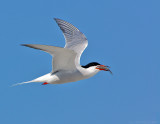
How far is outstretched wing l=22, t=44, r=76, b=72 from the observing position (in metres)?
6.95

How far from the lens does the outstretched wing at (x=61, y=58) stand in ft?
22.8

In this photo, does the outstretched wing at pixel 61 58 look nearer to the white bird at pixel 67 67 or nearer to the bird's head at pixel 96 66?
the white bird at pixel 67 67

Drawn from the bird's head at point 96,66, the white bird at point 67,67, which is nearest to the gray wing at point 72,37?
the white bird at point 67,67

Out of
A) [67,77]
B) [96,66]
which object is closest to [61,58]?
[67,77]

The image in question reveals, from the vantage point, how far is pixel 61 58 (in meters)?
7.57

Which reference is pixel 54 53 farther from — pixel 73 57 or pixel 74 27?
pixel 74 27

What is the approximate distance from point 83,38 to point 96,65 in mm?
1316

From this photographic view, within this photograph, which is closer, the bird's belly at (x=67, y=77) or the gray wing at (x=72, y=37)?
the bird's belly at (x=67, y=77)

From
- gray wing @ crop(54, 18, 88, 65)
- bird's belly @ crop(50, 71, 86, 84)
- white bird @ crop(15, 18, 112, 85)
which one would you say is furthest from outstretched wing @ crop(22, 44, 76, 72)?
gray wing @ crop(54, 18, 88, 65)

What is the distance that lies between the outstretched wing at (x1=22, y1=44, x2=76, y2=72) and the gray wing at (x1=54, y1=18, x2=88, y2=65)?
118 cm

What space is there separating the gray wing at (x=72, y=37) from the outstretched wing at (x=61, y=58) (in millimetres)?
1184

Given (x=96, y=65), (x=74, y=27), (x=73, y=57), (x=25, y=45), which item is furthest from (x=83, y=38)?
(x=25, y=45)

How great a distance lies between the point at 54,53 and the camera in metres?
7.27

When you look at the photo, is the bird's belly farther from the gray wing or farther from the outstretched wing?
the gray wing
